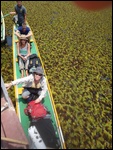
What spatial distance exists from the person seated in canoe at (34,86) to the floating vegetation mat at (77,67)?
876mm

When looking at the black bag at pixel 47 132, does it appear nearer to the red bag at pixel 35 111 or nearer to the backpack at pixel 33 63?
the red bag at pixel 35 111

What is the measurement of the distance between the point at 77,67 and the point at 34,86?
3915 millimetres

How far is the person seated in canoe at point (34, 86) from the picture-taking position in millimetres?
6020

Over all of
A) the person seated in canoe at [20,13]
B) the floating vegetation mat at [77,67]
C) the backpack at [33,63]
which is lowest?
the floating vegetation mat at [77,67]

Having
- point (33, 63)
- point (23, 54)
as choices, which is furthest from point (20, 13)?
point (33, 63)

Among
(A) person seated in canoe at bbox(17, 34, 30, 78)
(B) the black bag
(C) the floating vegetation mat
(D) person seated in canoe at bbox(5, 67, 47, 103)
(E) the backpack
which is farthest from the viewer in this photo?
(A) person seated in canoe at bbox(17, 34, 30, 78)

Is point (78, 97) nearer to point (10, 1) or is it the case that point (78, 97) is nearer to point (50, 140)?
point (50, 140)

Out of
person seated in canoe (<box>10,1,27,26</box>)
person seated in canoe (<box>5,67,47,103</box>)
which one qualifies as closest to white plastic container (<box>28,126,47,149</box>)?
person seated in canoe (<box>5,67,47,103</box>)

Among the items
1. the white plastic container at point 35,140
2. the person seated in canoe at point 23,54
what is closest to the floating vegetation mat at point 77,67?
the person seated in canoe at point 23,54

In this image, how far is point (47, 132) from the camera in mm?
5184

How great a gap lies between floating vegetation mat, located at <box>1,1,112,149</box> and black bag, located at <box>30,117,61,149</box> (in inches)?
36.8

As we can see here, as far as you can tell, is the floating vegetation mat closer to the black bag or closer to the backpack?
the black bag

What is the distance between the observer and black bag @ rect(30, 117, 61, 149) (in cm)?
503

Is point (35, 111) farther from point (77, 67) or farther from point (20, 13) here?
point (20, 13)
